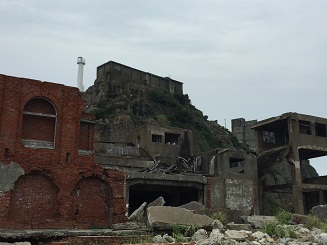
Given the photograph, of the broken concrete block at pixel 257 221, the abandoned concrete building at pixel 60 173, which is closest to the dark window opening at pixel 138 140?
the abandoned concrete building at pixel 60 173

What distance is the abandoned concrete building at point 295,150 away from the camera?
27031 millimetres

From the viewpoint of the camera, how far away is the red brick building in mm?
17484

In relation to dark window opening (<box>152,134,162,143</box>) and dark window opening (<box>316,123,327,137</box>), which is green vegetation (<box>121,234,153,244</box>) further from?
dark window opening (<box>316,123,327,137</box>)

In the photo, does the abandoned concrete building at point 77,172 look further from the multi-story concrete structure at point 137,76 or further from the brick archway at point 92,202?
the multi-story concrete structure at point 137,76

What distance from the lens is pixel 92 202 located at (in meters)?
19.1

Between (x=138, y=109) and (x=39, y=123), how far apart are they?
89.5 ft

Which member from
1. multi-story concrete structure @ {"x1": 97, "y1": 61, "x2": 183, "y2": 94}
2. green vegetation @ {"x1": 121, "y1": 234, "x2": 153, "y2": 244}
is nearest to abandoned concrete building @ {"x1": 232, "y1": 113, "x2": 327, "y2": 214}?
green vegetation @ {"x1": 121, "y1": 234, "x2": 153, "y2": 244}

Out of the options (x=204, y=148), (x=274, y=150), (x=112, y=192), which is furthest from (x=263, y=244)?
(x=204, y=148)

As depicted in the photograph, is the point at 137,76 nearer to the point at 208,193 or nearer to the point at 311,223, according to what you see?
the point at 208,193

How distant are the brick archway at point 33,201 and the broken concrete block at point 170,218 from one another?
24.4 feet

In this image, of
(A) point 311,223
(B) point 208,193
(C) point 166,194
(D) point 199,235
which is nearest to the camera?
(D) point 199,235

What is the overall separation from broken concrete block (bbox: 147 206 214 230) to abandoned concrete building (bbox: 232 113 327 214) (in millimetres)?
15413

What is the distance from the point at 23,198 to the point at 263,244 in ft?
38.0

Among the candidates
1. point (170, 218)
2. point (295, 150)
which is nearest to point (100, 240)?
point (170, 218)
